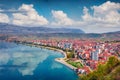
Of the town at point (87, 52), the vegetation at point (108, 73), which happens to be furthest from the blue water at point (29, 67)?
the vegetation at point (108, 73)

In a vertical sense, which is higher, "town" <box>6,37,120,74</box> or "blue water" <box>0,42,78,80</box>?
"town" <box>6,37,120,74</box>

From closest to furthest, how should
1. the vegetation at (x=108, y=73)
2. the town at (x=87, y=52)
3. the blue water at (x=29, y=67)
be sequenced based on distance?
the vegetation at (x=108, y=73)
the town at (x=87, y=52)
the blue water at (x=29, y=67)

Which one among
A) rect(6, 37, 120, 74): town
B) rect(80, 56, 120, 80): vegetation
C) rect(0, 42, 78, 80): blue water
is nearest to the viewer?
rect(80, 56, 120, 80): vegetation

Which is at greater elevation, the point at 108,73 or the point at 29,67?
the point at 108,73

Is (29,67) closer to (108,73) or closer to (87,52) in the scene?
(87,52)

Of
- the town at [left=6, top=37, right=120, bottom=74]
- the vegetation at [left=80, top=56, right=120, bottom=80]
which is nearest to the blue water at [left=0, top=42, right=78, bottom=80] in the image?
the town at [left=6, top=37, right=120, bottom=74]

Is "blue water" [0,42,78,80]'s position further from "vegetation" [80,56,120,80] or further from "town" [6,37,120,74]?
"vegetation" [80,56,120,80]

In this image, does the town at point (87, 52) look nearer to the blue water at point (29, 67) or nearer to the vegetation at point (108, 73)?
the blue water at point (29, 67)

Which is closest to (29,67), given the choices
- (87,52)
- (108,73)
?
(87,52)

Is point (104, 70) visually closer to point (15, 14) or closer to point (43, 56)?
point (15, 14)
